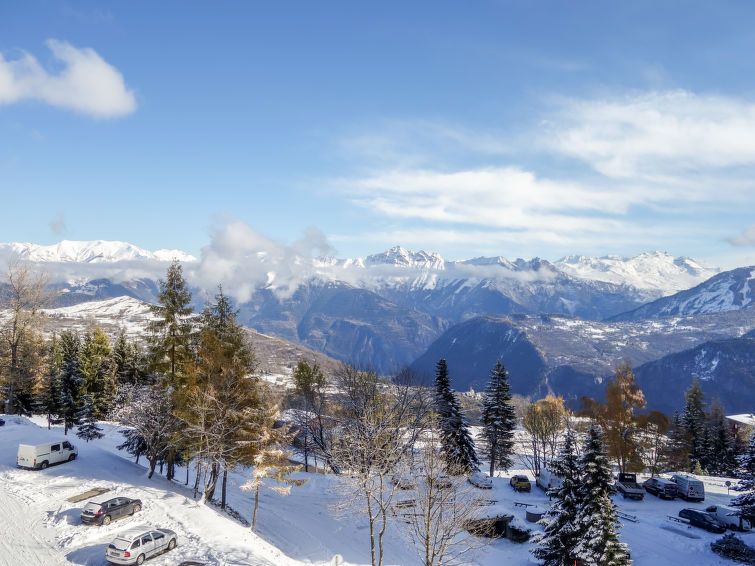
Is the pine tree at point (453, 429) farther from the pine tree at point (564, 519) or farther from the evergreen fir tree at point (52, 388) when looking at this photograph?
the evergreen fir tree at point (52, 388)

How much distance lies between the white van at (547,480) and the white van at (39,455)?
44705 mm

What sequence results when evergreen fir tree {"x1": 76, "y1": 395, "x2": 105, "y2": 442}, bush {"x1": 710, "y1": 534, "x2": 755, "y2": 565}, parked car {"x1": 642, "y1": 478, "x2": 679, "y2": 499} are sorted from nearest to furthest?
bush {"x1": 710, "y1": 534, "x2": 755, "y2": 565}, parked car {"x1": 642, "y1": 478, "x2": 679, "y2": 499}, evergreen fir tree {"x1": 76, "y1": 395, "x2": 105, "y2": 442}

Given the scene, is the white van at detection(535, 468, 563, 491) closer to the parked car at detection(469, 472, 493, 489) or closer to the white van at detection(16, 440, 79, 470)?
the parked car at detection(469, 472, 493, 489)

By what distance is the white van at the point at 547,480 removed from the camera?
1795 inches

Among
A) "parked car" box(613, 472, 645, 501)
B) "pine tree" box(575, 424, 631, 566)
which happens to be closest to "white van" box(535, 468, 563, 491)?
"parked car" box(613, 472, 645, 501)

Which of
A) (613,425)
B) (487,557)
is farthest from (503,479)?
(487,557)

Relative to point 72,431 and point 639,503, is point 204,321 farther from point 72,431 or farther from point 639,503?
point 639,503

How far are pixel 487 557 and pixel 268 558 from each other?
716 inches

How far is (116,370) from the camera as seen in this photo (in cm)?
5569

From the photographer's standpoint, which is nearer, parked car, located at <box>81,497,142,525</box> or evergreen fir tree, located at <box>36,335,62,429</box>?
parked car, located at <box>81,497,142,525</box>

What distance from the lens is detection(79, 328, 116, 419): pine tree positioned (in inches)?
1961

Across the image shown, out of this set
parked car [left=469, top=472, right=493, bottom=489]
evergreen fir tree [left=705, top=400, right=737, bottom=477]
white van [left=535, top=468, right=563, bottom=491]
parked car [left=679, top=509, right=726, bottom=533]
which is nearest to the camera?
parked car [left=679, top=509, right=726, bottom=533]

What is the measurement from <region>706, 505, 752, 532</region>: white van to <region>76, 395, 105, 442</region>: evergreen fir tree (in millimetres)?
61028

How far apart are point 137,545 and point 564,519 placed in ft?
83.0
